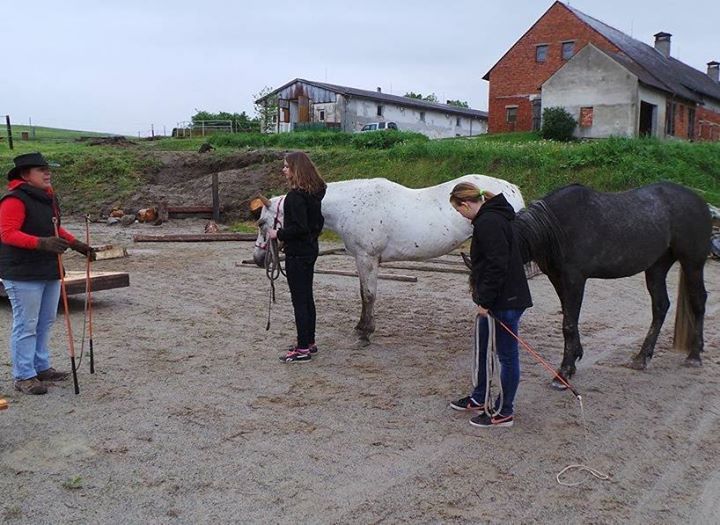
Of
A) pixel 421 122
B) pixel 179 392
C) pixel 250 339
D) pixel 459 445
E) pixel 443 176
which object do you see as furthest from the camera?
pixel 421 122

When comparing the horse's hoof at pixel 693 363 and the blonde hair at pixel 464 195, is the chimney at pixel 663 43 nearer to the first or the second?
the horse's hoof at pixel 693 363

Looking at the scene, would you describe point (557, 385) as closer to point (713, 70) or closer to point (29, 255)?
point (29, 255)

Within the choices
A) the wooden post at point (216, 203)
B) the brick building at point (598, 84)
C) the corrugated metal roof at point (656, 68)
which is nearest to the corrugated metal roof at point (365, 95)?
the brick building at point (598, 84)

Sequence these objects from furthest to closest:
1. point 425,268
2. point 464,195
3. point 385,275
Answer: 1. point 425,268
2. point 385,275
3. point 464,195

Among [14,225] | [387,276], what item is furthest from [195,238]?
[14,225]

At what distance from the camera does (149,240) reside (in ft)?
50.9

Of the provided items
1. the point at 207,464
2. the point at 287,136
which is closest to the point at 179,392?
the point at 207,464

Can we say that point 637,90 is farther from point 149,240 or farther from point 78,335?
point 78,335

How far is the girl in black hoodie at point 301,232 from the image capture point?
579cm

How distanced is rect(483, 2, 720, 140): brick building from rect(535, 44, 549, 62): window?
2.3 inches

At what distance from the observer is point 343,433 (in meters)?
4.40

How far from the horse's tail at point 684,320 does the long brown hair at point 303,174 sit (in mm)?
3712

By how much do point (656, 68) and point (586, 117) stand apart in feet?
23.5

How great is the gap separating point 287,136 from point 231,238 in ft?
50.2
